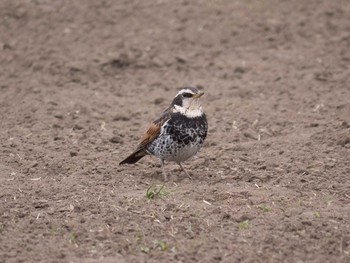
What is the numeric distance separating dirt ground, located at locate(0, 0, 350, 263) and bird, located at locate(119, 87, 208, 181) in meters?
0.37

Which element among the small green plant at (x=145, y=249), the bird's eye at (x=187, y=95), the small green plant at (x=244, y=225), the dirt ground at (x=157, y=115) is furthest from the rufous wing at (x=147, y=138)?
the small green plant at (x=145, y=249)

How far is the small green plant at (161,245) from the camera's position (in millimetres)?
7074

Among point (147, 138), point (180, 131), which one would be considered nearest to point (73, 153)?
point (147, 138)

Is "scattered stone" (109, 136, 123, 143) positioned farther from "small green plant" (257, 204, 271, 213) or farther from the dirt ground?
"small green plant" (257, 204, 271, 213)

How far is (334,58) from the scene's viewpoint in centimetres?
1392

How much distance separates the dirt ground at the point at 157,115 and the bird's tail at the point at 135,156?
0.12 meters

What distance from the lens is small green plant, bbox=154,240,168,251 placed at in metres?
7.07

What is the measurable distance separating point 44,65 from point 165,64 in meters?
2.27

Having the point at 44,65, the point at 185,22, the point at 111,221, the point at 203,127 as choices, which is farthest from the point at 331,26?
the point at 111,221

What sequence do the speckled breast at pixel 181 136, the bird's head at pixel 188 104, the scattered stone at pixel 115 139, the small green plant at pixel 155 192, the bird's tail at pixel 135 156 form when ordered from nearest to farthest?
1. the small green plant at pixel 155 192
2. the speckled breast at pixel 181 136
3. the bird's head at pixel 188 104
4. the bird's tail at pixel 135 156
5. the scattered stone at pixel 115 139

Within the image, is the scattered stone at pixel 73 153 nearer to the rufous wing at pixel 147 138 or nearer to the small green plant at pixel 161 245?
the rufous wing at pixel 147 138

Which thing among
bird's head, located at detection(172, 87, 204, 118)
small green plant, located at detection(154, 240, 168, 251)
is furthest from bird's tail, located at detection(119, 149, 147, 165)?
small green plant, located at detection(154, 240, 168, 251)

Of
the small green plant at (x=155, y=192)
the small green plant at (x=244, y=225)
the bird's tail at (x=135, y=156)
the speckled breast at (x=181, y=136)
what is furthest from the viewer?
the bird's tail at (x=135, y=156)

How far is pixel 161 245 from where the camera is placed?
7.12m
